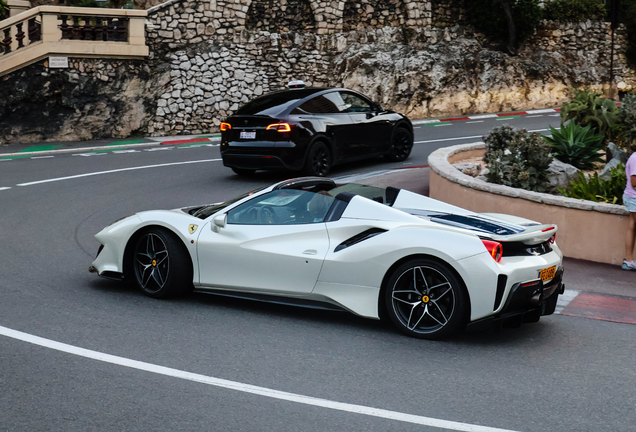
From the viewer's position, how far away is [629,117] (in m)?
12.0

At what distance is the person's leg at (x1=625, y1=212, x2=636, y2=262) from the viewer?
8.75 m

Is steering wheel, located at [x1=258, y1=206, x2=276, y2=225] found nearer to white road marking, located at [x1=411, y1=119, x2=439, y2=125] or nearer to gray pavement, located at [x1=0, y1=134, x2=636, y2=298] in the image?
gray pavement, located at [x1=0, y1=134, x2=636, y2=298]

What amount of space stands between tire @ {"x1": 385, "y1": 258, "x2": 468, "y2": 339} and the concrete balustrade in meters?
18.3

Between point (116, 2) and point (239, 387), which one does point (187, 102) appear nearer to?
point (116, 2)

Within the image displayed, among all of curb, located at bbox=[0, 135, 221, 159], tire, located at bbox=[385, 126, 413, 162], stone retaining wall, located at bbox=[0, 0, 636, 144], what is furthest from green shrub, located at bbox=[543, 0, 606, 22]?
tire, located at bbox=[385, 126, 413, 162]

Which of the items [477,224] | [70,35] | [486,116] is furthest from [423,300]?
[486,116]

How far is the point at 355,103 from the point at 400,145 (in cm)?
166

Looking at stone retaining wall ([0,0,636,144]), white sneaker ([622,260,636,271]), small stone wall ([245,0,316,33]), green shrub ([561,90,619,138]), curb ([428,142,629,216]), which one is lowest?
white sneaker ([622,260,636,271])

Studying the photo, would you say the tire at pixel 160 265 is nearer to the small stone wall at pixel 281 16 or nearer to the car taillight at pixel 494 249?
the car taillight at pixel 494 249

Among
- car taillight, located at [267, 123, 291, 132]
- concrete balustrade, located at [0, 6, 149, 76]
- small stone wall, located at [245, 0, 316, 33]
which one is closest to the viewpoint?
car taillight, located at [267, 123, 291, 132]

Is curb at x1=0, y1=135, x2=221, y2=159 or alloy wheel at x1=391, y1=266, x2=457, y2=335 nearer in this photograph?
alloy wheel at x1=391, y1=266, x2=457, y2=335

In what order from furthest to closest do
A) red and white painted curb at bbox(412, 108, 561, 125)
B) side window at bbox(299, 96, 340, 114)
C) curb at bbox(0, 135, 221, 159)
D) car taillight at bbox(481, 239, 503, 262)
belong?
red and white painted curb at bbox(412, 108, 561, 125) < curb at bbox(0, 135, 221, 159) < side window at bbox(299, 96, 340, 114) < car taillight at bbox(481, 239, 503, 262)

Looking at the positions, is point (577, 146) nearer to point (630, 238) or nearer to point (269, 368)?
point (630, 238)

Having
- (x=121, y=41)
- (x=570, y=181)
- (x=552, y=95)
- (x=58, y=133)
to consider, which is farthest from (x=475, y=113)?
(x=570, y=181)
